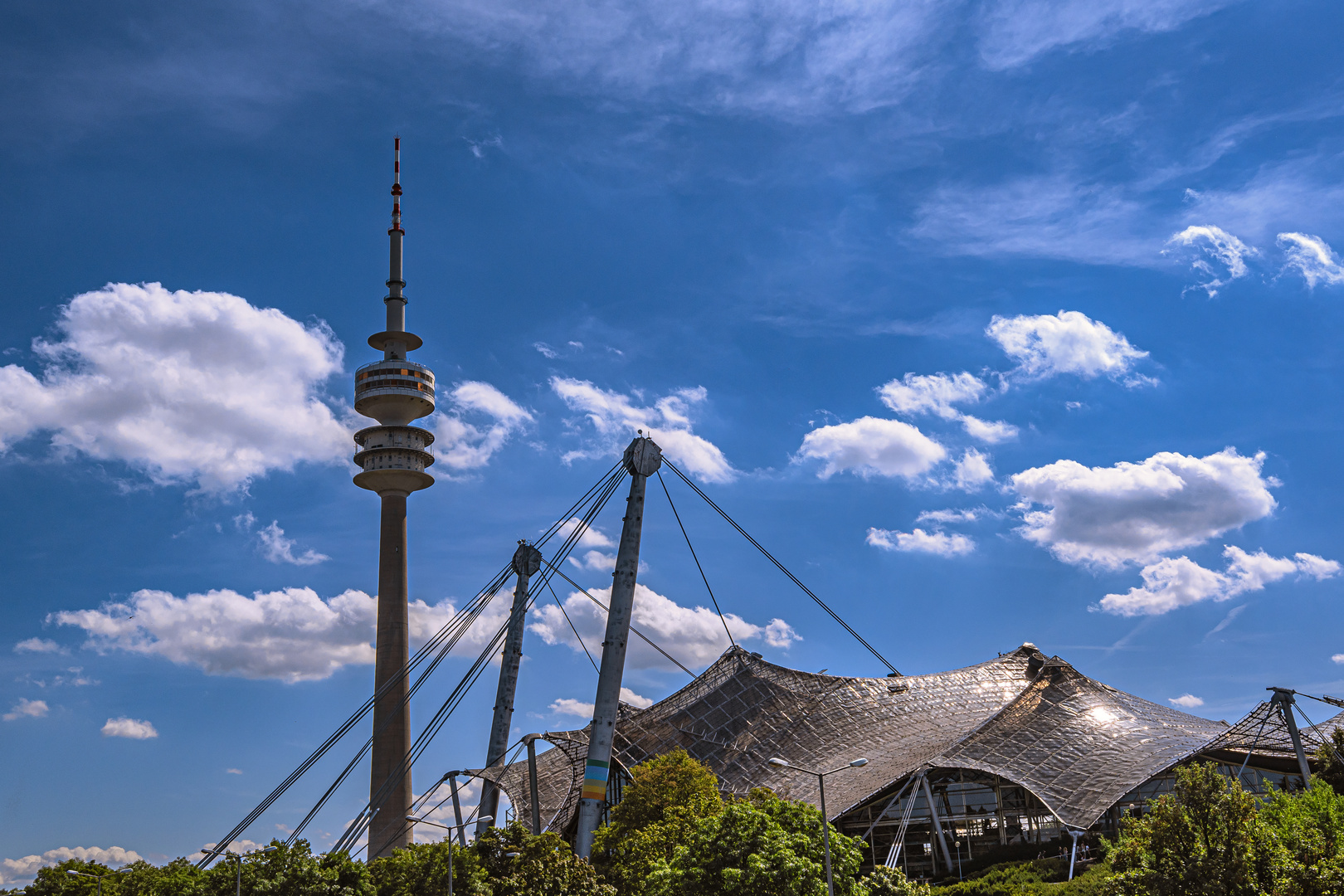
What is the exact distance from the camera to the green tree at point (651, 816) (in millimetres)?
49875

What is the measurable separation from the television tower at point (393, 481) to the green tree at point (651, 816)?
141 ft

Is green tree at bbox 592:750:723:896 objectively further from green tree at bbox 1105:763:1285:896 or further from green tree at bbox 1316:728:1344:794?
green tree at bbox 1316:728:1344:794

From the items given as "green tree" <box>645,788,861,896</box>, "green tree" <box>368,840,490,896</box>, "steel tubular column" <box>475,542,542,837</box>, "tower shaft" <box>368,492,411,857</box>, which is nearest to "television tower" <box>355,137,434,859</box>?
"tower shaft" <box>368,492,411,857</box>

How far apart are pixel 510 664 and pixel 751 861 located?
147ft

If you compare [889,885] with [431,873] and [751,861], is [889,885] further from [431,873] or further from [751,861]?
[431,873]

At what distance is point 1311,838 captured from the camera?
1377 inches

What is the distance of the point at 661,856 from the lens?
163ft

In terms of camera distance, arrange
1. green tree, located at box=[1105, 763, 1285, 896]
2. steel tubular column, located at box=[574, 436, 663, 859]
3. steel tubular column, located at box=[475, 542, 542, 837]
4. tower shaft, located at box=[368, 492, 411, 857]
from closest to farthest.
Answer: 1. green tree, located at box=[1105, 763, 1285, 896]
2. steel tubular column, located at box=[574, 436, 663, 859]
3. steel tubular column, located at box=[475, 542, 542, 837]
4. tower shaft, located at box=[368, 492, 411, 857]

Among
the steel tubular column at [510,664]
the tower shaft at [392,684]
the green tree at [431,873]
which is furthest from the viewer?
the tower shaft at [392,684]

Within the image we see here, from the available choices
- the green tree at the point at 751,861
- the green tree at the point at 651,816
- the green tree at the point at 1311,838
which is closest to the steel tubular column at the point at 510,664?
the green tree at the point at 651,816

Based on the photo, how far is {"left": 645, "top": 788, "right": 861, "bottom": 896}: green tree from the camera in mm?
38750

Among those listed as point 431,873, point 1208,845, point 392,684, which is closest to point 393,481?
point 392,684

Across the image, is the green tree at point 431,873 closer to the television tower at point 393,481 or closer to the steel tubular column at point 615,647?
the steel tubular column at point 615,647

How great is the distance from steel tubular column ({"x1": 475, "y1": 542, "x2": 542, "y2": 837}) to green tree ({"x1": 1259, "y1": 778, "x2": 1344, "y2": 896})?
49.8m
